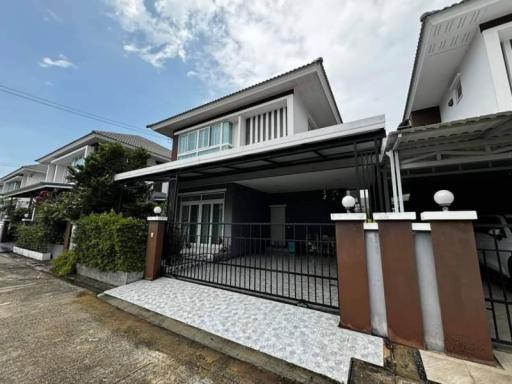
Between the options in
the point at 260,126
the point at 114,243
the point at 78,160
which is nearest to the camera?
the point at 114,243

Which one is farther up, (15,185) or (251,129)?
(15,185)

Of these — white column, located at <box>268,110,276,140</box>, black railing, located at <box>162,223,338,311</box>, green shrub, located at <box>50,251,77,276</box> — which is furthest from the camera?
white column, located at <box>268,110,276,140</box>

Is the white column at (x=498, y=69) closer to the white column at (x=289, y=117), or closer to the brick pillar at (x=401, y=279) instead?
the brick pillar at (x=401, y=279)

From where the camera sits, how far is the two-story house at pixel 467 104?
3682mm

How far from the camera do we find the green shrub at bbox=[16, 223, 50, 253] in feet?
28.5

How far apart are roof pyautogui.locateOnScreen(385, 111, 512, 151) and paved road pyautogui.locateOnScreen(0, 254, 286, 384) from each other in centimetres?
402

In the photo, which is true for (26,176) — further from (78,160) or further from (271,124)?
(271,124)

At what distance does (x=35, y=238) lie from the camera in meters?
8.98

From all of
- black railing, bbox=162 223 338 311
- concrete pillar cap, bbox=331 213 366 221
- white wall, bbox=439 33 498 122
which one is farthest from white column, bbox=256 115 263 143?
white wall, bbox=439 33 498 122

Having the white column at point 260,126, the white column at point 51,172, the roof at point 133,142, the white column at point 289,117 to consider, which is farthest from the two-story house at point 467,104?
the white column at point 51,172

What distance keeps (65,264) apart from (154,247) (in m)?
3.51

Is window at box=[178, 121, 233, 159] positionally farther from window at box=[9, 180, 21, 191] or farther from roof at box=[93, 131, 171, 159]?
window at box=[9, 180, 21, 191]

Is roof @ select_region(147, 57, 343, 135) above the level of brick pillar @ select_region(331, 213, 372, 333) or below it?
above

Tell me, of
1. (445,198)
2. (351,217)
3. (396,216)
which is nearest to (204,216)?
(351,217)
